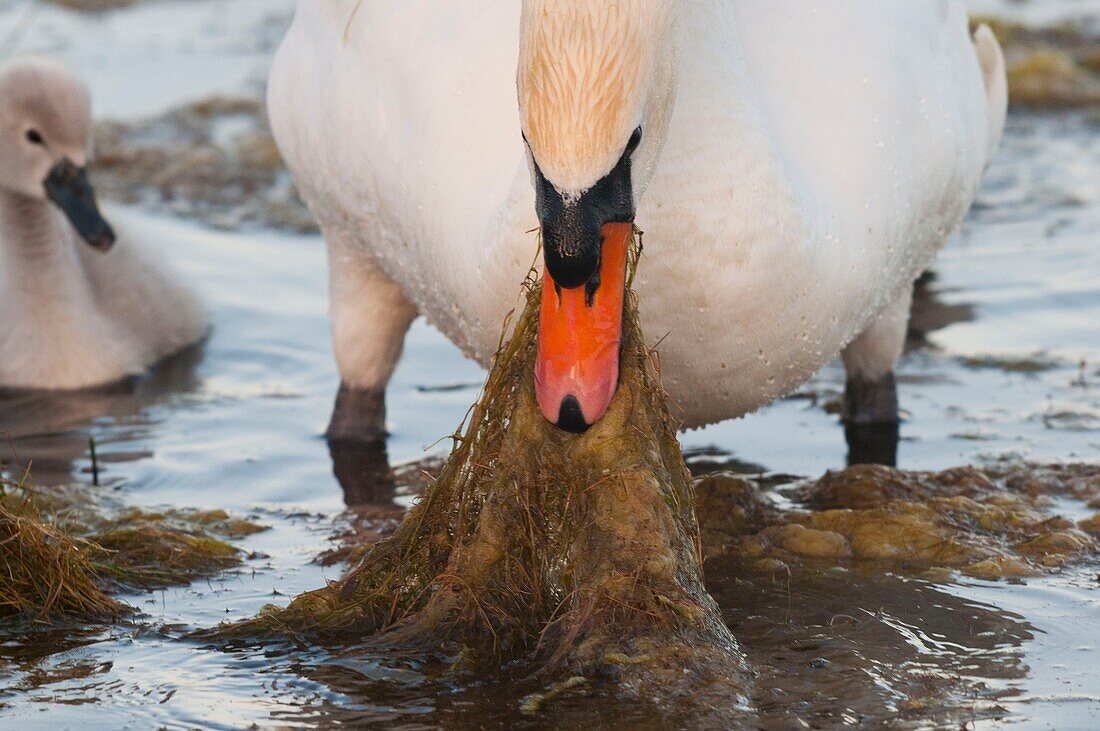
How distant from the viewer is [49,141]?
6.75 metres

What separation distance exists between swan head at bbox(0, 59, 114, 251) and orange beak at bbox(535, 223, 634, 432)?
3.85 meters

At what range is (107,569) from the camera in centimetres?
401

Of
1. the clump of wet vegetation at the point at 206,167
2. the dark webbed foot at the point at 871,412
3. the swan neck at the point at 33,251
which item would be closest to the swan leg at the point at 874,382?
the dark webbed foot at the point at 871,412

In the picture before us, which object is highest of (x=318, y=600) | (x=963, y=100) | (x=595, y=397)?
(x=963, y=100)

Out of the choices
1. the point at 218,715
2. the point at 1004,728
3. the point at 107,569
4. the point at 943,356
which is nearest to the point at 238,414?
the point at 107,569

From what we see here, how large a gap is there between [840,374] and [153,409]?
Answer: 241cm

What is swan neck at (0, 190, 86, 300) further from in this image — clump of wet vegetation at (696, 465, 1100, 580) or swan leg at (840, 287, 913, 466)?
clump of wet vegetation at (696, 465, 1100, 580)

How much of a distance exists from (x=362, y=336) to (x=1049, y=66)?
20.8ft

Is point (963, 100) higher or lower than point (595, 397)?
higher

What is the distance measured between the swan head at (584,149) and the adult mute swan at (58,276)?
385 centimetres

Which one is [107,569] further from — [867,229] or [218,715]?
[867,229]

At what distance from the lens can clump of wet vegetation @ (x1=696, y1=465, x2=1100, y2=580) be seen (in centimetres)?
419

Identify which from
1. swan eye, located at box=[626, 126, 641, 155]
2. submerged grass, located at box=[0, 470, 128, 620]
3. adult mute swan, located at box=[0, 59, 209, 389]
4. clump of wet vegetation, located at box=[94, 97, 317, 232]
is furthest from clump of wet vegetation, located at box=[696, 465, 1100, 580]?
clump of wet vegetation, located at box=[94, 97, 317, 232]

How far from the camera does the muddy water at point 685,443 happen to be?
325cm
